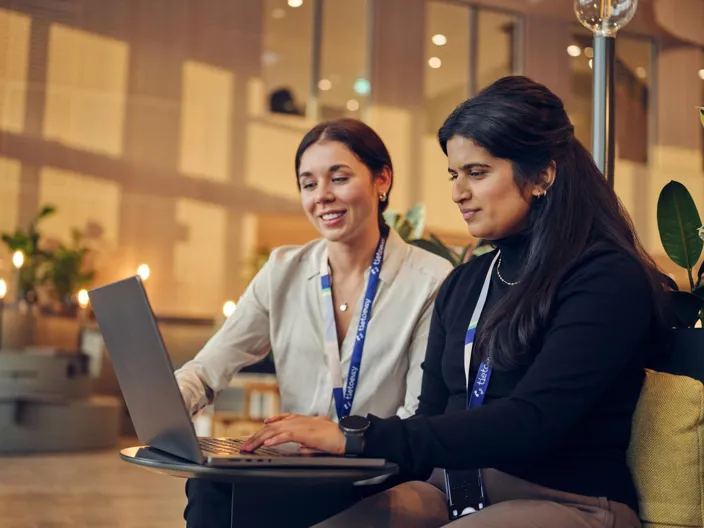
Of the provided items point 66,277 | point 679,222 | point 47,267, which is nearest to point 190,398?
point 679,222

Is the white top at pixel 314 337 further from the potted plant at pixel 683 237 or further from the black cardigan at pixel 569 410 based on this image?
the black cardigan at pixel 569 410

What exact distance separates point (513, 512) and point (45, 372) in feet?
24.7

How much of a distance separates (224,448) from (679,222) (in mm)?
1246

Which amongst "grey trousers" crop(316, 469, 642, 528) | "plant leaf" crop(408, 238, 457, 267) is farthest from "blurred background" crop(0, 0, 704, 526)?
"grey trousers" crop(316, 469, 642, 528)

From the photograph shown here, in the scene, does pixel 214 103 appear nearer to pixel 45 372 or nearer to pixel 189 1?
pixel 189 1

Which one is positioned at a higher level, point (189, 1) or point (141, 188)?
point (189, 1)

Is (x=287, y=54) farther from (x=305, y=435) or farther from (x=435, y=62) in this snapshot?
(x=305, y=435)

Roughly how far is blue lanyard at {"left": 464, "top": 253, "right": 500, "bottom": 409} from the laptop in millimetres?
278

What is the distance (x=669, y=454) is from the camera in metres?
1.62

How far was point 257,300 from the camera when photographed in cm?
246

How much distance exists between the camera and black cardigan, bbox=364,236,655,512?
147 cm

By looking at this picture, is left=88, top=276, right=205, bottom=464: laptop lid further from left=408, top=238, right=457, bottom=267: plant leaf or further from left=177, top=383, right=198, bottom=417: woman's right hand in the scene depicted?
left=408, top=238, right=457, bottom=267: plant leaf

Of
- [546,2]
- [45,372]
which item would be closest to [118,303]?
[45,372]

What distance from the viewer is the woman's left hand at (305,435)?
1.47 metres
